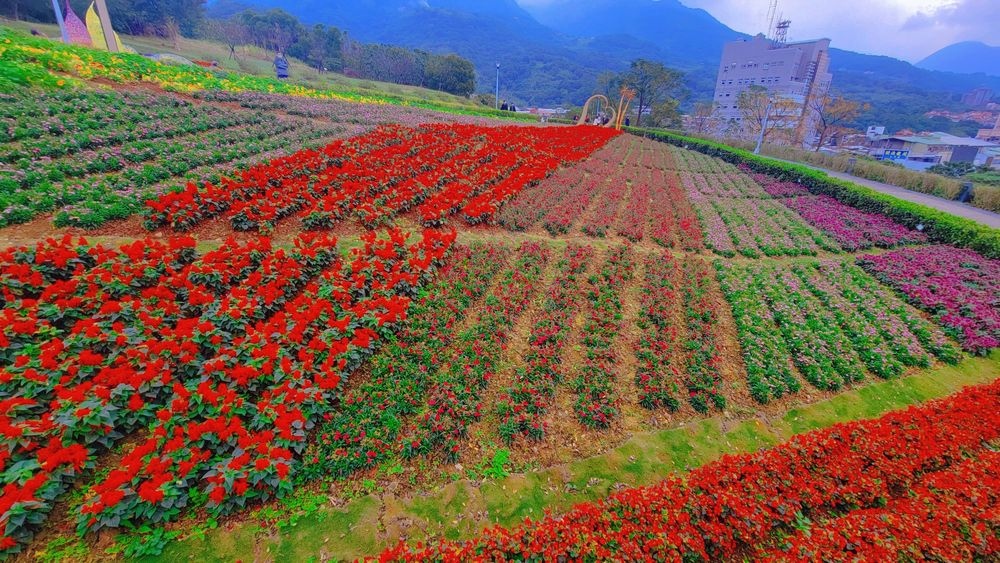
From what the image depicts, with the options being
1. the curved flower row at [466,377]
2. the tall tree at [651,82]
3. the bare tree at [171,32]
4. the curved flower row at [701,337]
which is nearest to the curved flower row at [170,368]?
the curved flower row at [466,377]

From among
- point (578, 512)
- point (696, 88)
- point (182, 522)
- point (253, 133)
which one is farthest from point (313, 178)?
point (696, 88)

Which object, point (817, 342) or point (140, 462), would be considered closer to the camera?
point (140, 462)

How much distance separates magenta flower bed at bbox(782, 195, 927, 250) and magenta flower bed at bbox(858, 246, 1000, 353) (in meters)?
0.87

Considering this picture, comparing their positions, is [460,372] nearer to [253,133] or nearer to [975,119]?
[253,133]

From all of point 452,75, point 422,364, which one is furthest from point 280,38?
point 422,364

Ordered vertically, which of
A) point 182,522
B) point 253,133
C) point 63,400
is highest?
point 253,133

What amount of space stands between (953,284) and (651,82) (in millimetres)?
69217

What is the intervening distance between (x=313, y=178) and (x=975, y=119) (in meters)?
178

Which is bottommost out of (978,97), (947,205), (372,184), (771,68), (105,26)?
(947,205)

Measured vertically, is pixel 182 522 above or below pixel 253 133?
below

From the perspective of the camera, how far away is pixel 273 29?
3095 inches

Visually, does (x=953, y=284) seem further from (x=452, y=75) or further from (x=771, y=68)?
(x=771, y=68)

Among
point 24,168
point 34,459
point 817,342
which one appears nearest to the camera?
point 34,459

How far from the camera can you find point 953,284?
35.1ft
